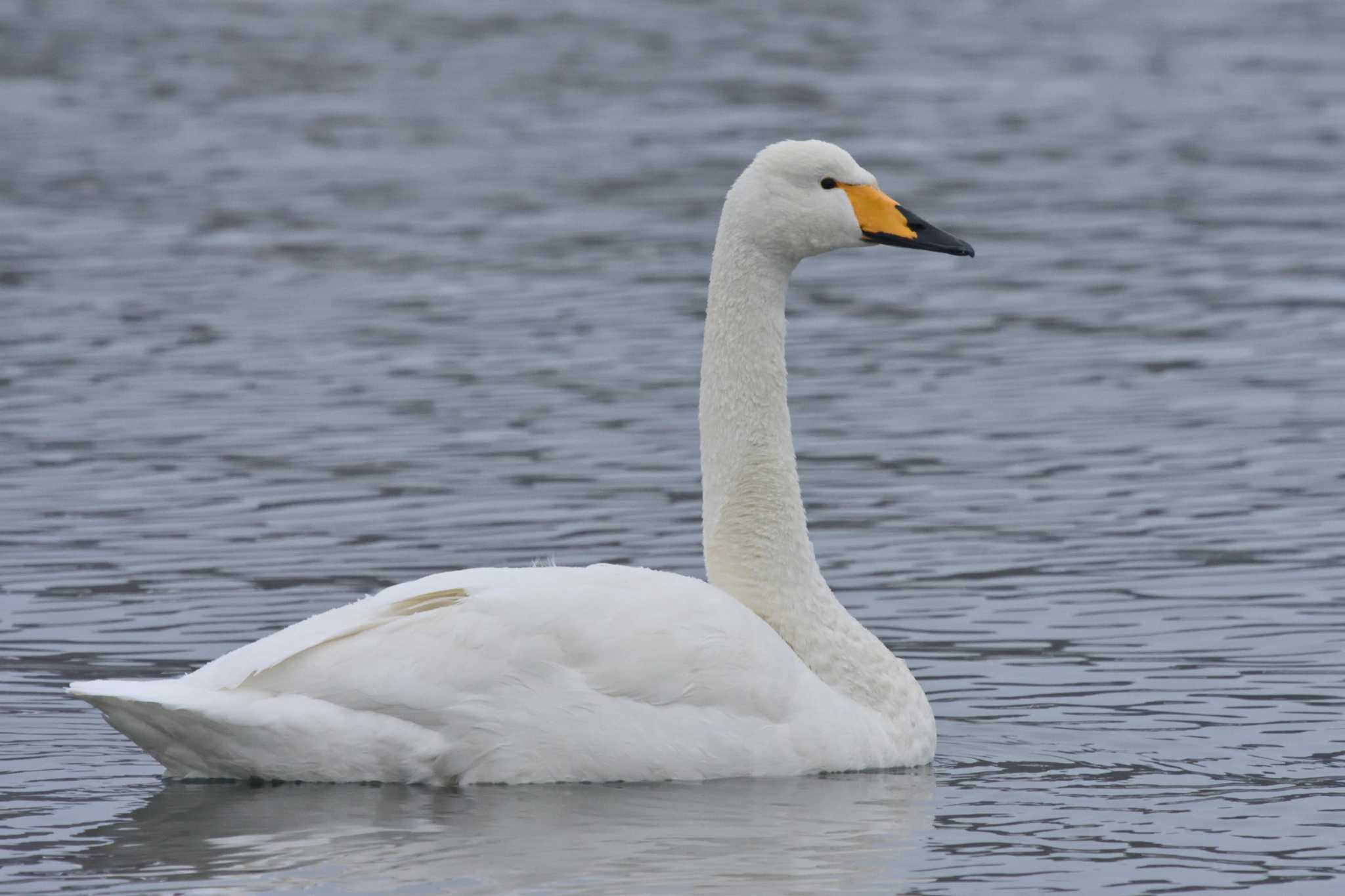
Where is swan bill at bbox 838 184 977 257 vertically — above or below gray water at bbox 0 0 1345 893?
above

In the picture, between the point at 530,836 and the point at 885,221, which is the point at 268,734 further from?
the point at 885,221

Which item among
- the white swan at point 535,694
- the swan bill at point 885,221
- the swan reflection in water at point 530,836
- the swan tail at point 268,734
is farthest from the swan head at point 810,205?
the swan tail at point 268,734

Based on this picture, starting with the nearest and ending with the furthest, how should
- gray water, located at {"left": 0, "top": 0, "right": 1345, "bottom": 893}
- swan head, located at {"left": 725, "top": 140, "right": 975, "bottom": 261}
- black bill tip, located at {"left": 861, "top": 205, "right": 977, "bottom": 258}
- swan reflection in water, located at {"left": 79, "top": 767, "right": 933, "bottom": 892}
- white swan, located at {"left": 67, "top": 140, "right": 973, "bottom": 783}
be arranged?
swan reflection in water, located at {"left": 79, "top": 767, "right": 933, "bottom": 892} < gray water, located at {"left": 0, "top": 0, "right": 1345, "bottom": 893} < white swan, located at {"left": 67, "top": 140, "right": 973, "bottom": 783} < swan head, located at {"left": 725, "top": 140, "right": 975, "bottom": 261} < black bill tip, located at {"left": 861, "top": 205, "right": 977, "bottom": 258}

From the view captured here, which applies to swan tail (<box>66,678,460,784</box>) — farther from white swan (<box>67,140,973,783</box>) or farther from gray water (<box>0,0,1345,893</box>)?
gray water (<box>0,0,1345,893</box>)

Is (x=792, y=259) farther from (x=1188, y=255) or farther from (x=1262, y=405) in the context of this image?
(x=1188, y=255)

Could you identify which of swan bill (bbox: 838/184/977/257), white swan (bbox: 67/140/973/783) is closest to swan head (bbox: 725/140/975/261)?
swan bill (bbox: 838/184/977/257)

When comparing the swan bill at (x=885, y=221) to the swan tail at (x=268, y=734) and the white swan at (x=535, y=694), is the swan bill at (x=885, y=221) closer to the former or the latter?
the white swan at (x=535, y=694)


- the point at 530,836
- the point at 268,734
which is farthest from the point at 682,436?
the point at 530,836

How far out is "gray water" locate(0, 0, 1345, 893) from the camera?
9.32m

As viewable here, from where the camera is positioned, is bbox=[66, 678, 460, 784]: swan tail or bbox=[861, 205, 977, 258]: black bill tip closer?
bbox=[66, 678, 460, 784]: swan tail

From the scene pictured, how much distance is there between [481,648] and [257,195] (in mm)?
19569

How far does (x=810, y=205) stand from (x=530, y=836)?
3069mm

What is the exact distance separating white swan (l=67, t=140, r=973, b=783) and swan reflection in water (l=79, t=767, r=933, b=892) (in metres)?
0.12

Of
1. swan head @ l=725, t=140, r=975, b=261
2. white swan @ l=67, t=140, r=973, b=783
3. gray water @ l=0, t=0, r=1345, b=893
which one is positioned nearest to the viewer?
gray water @ l=0, t=0, r=1345, b=893
